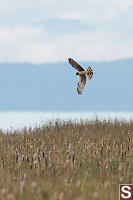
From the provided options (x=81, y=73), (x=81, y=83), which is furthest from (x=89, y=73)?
(x=81, y=83)

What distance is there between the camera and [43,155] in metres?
6.79

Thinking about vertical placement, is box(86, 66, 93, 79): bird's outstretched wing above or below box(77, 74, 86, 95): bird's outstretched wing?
above

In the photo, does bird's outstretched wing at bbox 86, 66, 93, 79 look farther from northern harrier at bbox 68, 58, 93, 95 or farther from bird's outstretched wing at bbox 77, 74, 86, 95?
bird's outstretched wing at bbox 77, 74, 86, 95

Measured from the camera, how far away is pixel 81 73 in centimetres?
733

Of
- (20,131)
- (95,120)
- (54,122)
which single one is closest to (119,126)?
(95,120)

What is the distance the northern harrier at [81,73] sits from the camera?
23.2 feet

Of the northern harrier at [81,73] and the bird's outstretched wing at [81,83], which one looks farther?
the bird's outstretched wing at [81,83]

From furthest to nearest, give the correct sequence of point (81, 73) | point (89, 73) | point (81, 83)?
point (81, 83) < point (81, 73) < point (89, 73)

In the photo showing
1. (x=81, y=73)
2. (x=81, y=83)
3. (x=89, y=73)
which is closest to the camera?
(x=89, y=73)

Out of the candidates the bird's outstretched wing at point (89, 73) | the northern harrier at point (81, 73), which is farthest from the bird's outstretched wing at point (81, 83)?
the bird's outstretched wing at point (89, 73)

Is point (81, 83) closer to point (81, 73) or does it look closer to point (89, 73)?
point (81, 73)

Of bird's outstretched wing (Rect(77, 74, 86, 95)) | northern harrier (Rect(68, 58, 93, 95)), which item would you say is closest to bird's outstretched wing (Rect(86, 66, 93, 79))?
northern harrier (Rect(68, 58, 93, 95))

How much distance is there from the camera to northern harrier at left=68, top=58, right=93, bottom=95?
7.08 m

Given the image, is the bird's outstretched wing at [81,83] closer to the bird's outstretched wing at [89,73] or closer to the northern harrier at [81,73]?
the northern harrier at [81,73]
